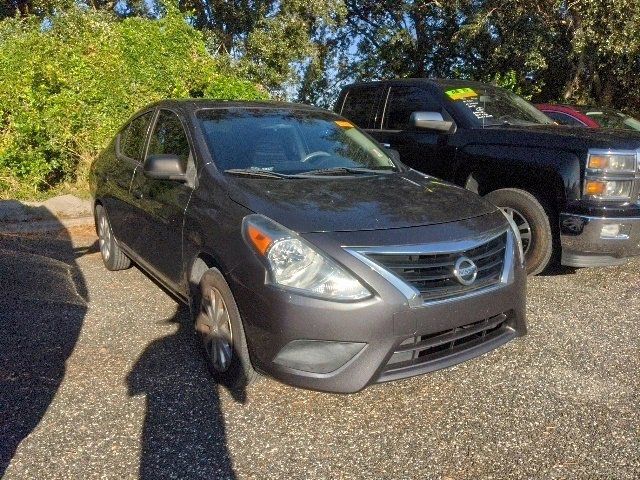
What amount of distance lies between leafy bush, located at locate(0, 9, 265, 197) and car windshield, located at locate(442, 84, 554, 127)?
5.10m

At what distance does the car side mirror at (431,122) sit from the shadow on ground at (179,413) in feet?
9.86

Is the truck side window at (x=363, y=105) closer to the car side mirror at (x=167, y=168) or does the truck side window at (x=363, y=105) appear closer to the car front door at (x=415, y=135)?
the car front door at (x=415, y=135)

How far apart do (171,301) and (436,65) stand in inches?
588

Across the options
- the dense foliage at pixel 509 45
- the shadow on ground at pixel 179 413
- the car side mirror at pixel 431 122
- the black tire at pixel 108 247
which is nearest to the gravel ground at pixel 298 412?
the shadow on ground at pixel 179 413

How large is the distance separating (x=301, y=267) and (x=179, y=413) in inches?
39.9

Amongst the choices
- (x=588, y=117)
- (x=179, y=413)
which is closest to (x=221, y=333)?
(x=179, y=413)

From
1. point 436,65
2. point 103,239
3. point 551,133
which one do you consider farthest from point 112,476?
point 436,65

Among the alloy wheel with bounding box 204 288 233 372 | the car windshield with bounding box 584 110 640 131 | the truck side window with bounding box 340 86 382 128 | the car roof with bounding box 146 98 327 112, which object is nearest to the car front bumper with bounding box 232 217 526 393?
the alloy wheel with bounding box 204 288 233 372

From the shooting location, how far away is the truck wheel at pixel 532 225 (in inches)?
203

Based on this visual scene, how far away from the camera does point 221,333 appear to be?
3428 mm

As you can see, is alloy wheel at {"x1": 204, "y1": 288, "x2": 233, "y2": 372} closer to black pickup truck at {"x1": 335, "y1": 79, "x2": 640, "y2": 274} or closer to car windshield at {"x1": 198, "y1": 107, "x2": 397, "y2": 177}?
car windshield at {"x1": 198, "y1": 107, "x2": 397, "y2": 177}

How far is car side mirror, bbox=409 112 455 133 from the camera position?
586cm

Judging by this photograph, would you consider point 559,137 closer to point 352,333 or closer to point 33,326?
point 352,333

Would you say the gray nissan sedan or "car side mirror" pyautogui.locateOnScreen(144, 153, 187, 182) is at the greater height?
"car side mirror" pyautogui.locateOnScreen(144, 153, 187, 182)
